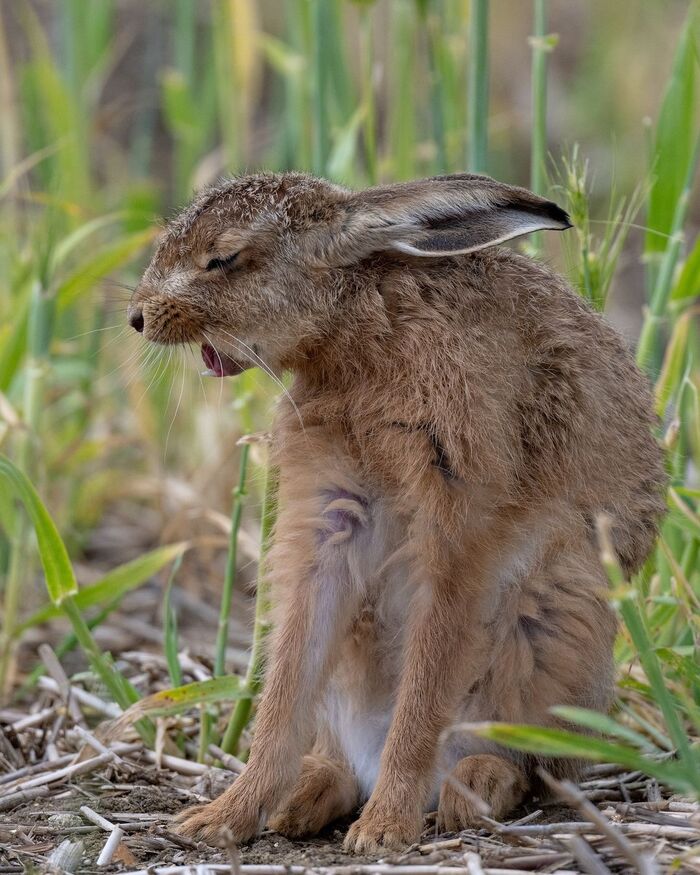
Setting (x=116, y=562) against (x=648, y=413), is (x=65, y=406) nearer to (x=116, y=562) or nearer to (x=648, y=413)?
(x=116, y=562)

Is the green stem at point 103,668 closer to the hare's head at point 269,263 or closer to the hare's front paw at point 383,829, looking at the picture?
the hare's head at point 269,263

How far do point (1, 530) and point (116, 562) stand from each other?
751mm

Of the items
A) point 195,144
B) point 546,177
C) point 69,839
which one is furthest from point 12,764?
point 195,144

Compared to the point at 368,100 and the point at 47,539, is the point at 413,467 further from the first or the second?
the point at 368,100

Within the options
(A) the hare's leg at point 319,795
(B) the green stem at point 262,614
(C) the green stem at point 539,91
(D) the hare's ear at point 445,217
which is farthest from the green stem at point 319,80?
(A) the hare's leg at point 319,795

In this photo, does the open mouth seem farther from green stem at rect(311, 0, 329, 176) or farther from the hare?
green stem at rect(311, 0, 329, 176)

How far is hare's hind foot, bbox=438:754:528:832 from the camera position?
2.84 m

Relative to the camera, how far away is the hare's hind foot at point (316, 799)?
2990mm

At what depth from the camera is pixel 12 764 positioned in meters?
3.45

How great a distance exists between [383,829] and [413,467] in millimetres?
754

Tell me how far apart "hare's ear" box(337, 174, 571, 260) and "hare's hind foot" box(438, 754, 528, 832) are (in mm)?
1139

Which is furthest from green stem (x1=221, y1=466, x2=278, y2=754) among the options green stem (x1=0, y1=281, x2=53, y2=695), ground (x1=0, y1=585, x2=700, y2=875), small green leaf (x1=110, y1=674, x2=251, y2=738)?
green stem (x1=0, y1=281, x2=53, y2=695)

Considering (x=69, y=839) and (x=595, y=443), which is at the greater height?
(x=595, y=443)

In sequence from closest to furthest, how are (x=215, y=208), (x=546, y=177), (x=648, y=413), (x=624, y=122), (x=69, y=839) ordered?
(x=69, y=839) < (x=215, y=208) < (x=648, y=413) < (x=546, y=177) < (x=624, y=122)
